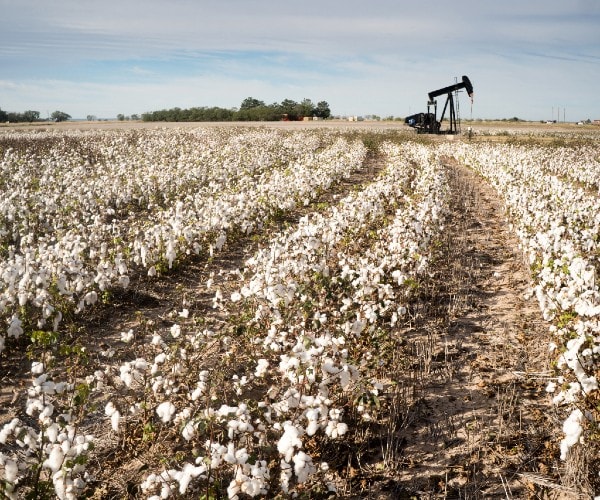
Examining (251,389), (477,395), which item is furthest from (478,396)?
(251,389)

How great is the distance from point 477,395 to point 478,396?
2cm

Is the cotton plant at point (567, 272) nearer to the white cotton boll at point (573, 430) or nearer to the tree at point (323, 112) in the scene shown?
the white cotton boll at point (573, 430)

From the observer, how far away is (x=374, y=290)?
6926 millimetres

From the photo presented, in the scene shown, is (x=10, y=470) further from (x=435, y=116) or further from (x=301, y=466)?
(x=435, y=116)

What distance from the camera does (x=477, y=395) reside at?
5.51m

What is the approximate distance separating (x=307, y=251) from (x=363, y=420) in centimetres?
313

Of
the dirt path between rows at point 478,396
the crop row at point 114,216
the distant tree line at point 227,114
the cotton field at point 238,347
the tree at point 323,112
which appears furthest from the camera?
the tree at point 323,112

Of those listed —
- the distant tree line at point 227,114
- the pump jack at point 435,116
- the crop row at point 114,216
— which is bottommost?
the crop row at point 114,216

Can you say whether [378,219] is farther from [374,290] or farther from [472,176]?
[472,176]

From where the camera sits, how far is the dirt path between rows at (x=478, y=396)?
4.24 m

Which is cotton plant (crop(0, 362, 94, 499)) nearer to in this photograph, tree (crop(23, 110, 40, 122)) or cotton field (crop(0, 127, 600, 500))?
cotton field (crop(0, 127, 600, 500))

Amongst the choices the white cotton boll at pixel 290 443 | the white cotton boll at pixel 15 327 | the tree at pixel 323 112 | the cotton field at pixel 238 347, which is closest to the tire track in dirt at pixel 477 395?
the cotton field at pixel 238 347

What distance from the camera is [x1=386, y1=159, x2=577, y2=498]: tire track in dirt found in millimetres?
4254

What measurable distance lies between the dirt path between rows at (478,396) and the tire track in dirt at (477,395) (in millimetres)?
11
